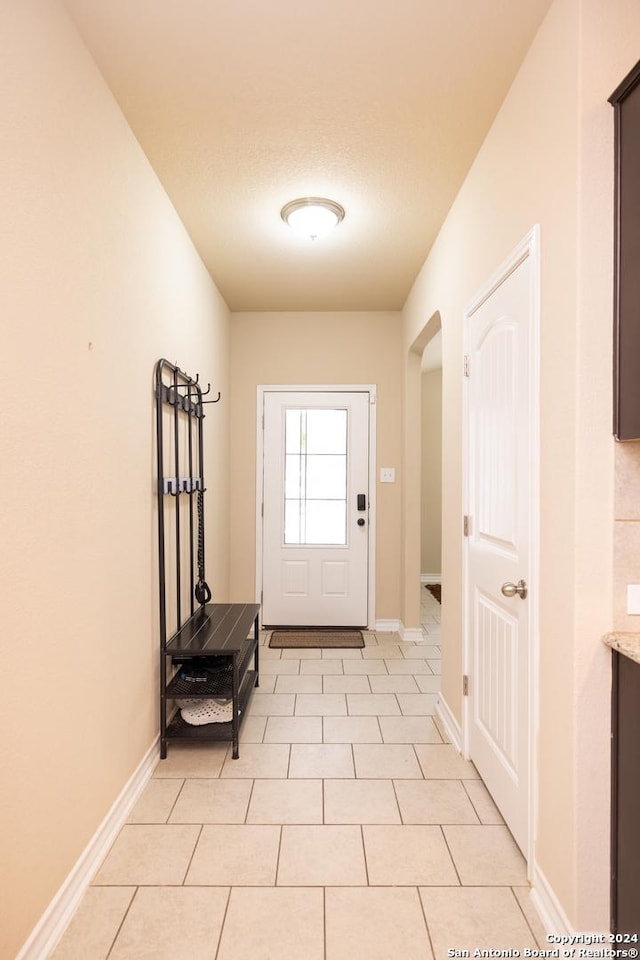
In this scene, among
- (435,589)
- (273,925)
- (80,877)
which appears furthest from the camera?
(435,589)

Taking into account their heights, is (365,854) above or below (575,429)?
below

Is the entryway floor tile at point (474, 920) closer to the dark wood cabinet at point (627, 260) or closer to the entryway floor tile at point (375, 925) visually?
the entryway floor tile at point (375, 925)

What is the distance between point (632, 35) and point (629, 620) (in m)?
1.51

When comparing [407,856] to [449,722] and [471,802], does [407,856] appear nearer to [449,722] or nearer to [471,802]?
[471,802]

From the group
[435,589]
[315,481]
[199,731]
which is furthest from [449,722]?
[435,589]

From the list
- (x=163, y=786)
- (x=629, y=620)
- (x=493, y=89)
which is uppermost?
(x=493, y=89)

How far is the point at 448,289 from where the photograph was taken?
2908mm

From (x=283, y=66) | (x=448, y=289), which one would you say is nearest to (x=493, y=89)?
(x=283, y=66)

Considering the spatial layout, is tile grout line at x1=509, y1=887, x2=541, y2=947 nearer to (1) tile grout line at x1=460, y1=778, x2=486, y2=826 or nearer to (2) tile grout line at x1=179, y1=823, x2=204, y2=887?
(1) tile grout line at x1=460, y1=778, x2=486, y2=826

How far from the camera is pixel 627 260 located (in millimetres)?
1384

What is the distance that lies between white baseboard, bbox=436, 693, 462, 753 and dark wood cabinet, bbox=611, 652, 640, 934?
119 centimetres

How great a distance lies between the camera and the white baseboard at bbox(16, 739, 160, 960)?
1.45 metres

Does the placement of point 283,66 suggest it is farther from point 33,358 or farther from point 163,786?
point 163,786

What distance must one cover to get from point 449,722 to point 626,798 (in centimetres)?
148
